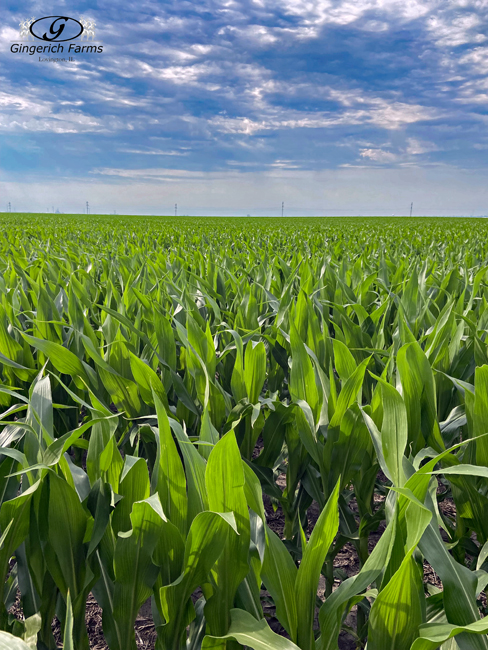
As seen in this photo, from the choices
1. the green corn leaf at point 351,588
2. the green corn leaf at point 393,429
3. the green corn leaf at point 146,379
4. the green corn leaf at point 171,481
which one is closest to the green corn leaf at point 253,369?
the green corn leaf at point 146,379

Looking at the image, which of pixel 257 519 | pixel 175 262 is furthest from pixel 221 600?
pixel 175 262

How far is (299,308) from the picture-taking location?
6.79ft

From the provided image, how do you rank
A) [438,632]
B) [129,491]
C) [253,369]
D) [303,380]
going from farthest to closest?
[253,369]
[303,380]
[129,491]
[438,632]

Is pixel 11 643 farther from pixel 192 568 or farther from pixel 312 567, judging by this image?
pixel 312 567

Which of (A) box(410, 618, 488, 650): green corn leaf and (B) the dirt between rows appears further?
(B) the dirt between rows

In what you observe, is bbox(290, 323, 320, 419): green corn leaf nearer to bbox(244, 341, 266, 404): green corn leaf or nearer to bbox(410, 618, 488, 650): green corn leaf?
bbox(244, 341, 266, 404): green corn leaf

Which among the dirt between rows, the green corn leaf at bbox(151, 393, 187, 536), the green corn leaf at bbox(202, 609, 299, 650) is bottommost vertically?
the dirt between rows

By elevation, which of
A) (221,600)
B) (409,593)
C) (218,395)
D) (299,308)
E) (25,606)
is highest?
(299,308)

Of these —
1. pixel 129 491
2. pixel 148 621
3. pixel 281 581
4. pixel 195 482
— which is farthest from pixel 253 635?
pixel 148 621

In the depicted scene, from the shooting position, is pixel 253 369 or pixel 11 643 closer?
pixel 11 643

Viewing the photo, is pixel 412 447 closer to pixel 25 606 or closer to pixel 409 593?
pixel 409 593

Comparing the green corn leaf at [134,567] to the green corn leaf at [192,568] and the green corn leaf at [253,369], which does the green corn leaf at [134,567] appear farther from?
the green corn leaf at [253,369]

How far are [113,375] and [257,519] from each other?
85cm

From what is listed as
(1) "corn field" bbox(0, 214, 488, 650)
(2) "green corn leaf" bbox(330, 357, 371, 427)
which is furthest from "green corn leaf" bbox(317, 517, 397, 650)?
(2) "green corn leaf" bbox(330, 357, 371, 427)
